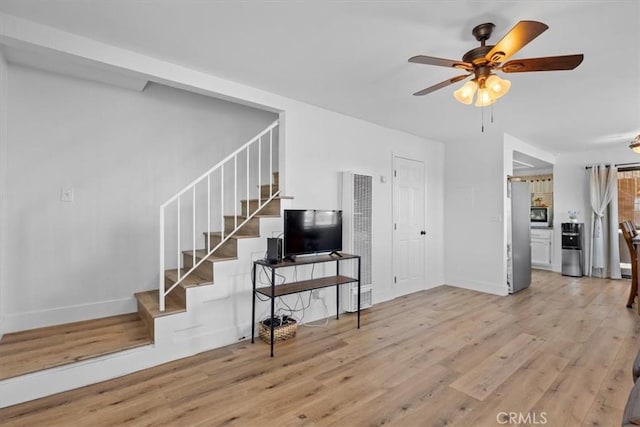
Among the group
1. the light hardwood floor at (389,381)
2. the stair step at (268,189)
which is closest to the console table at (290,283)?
the light hardwood floor at (389,381)

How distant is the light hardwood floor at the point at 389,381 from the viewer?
1995 mm

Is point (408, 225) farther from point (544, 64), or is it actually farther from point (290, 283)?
A: point (544, 64)

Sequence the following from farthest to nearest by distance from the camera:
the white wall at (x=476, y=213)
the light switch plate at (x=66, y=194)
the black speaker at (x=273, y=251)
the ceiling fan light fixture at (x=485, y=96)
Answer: the white wall at (x=476, y=213), the light switch plate at (x=66, y=194), the black speaker at (x=273, y=251), the ceiling fan light fixture at (x=485, y=96)

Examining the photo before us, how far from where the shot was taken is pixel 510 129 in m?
4.80

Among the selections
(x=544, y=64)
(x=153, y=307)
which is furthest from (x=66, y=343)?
(x=544, y=64)

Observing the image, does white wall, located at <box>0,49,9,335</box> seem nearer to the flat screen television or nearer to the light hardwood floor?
the light hardwood floor

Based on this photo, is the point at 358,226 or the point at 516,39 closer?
the point at 516,39

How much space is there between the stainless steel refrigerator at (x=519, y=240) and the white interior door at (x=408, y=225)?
133 cm

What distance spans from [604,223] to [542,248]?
1.20m

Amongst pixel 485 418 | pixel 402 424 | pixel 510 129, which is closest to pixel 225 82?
pixel 402 424

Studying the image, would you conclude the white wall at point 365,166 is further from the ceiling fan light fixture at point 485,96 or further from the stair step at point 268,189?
the ceiling fan light fixture at point 485,96

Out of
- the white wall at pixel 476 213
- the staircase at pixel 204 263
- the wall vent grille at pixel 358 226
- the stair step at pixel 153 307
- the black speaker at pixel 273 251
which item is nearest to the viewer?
the stair step at pixel 153 307

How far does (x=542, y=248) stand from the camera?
706 centimetres

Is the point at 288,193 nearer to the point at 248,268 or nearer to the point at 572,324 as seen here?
the point at 248,268
